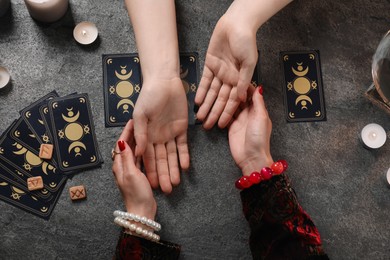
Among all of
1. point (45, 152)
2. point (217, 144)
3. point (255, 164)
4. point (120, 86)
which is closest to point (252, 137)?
point (255, 164)

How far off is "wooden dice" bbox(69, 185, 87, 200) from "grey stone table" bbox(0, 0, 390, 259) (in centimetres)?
2

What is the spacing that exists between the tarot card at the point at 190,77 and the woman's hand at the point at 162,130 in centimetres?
8

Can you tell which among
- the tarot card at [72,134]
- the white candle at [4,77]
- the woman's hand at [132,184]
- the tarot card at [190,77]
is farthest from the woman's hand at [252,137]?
the white candle at [4,77]

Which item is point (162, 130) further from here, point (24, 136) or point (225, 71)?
point (24, 136)

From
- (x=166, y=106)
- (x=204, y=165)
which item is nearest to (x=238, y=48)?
(x=166, y=106)

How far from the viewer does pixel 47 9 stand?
1319 millimetres

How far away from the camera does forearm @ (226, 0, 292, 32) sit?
1.22 meters

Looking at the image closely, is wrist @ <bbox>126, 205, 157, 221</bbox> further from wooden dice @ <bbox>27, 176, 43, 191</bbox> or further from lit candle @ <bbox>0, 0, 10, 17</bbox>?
lit candle @ <bbox>0, 0, 10, 17</bbox>

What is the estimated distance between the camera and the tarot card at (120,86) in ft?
4.45

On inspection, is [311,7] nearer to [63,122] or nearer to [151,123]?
[151,123]

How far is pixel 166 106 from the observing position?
1240 mm

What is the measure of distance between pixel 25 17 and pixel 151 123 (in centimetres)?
51

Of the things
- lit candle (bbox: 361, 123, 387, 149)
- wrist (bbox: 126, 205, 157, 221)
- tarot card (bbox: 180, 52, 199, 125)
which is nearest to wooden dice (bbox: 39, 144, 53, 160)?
wrist (bbox: 126, 205, 157, 221)

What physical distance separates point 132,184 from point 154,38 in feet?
1.22
